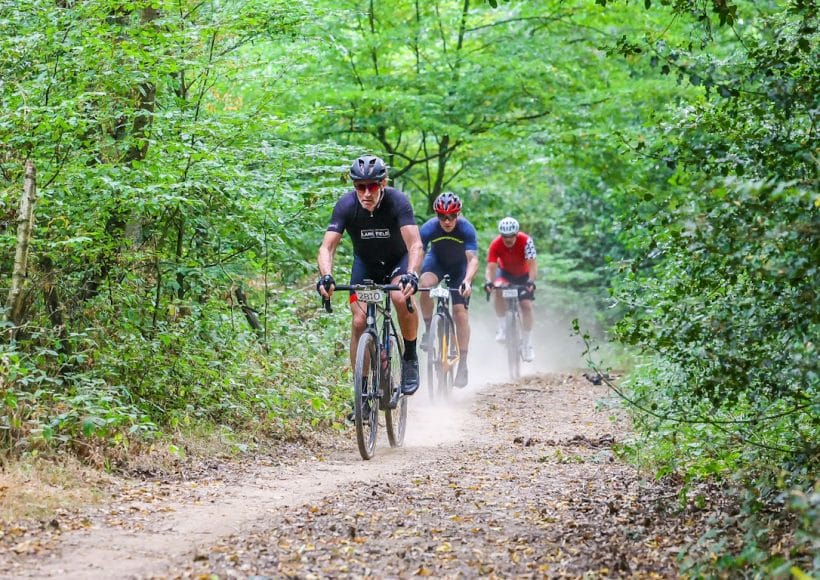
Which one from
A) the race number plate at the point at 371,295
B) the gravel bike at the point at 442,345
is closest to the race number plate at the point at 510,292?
the gravel bike at the point at 442,345

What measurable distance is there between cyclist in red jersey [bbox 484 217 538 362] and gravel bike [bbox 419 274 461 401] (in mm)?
2085

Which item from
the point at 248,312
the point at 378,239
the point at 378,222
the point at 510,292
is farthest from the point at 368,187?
the point at 510,292

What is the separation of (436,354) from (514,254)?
11.0 feet

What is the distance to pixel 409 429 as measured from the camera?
33.1 ft

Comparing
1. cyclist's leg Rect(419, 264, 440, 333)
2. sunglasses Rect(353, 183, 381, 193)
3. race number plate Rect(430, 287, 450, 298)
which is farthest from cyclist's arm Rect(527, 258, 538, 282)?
sunglasses Rect(353, 183, 381, 193)

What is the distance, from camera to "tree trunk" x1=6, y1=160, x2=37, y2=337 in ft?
20.5

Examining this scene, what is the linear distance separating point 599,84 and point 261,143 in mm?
8497

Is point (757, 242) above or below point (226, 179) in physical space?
below

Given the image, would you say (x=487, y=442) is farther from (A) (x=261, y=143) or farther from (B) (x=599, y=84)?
(B) (x=599, y=84)

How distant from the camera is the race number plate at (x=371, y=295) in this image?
25.1ft

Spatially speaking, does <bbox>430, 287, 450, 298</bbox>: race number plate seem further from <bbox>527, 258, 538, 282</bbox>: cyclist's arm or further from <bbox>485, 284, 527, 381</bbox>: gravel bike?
<bbox>527, 258, 538, 282</bbox>: cyclist's arm

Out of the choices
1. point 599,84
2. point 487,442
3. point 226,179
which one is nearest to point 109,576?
point 226,179

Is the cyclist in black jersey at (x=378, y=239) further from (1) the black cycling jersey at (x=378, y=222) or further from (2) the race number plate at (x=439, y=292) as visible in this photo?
(2) the race number plate at (x=439, y=292)

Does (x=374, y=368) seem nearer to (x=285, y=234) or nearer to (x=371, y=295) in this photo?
(x=371, y=295)
